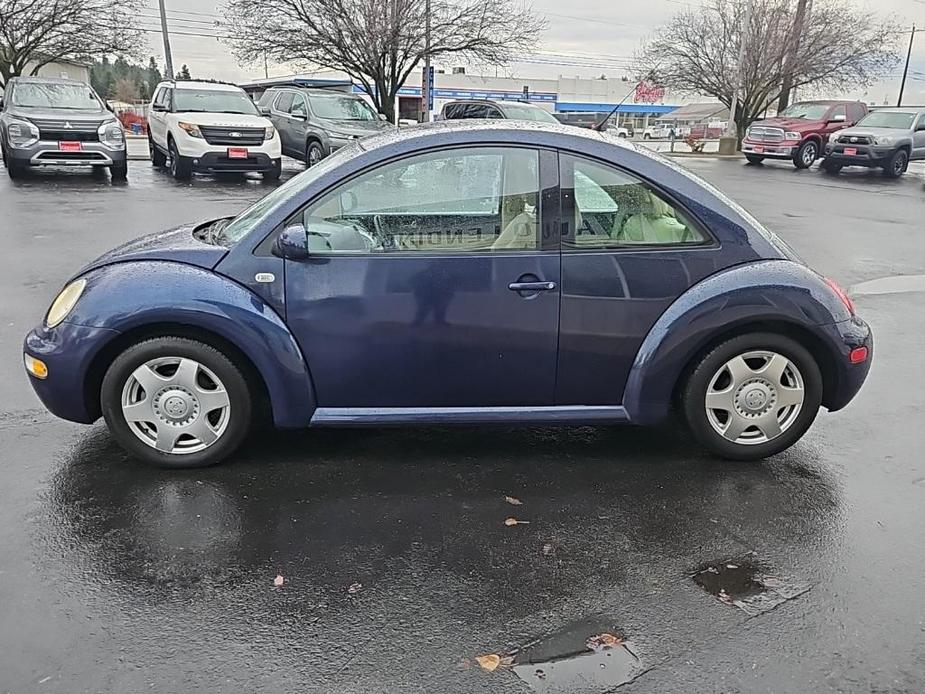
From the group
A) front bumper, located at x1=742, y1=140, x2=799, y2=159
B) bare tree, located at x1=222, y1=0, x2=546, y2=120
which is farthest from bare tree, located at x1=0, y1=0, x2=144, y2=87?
front bumper, located at x1=742, y1=140, x2=799, y2=159

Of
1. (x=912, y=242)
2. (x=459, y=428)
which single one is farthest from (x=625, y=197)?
(x=912, y=242)

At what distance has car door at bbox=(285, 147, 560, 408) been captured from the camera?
12.2ft

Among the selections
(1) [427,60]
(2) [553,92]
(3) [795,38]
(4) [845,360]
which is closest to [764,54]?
(3) [795,38]

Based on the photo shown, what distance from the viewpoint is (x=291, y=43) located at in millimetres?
23469

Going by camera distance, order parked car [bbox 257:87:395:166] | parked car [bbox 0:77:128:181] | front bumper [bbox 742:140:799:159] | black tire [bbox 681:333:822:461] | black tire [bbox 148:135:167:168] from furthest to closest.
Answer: front bumper [bbox 742:140:799:159] → black tire [bbox 148:135:167:168] → parked car [bbox 257:87:395:166] → parked car [bbox 0:77:128:181] → black tire [bbox 681:333:822:461]

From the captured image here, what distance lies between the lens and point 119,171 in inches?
597

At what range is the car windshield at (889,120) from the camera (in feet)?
73.7

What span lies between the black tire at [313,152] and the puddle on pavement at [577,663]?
1521 cm

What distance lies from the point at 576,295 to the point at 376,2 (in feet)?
70.3

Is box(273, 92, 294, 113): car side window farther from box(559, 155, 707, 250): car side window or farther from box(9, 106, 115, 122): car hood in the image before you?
box(559, 155, 707, 250): car side window

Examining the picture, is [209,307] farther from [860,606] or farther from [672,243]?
[860,606]

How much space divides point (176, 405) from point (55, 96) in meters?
14.0

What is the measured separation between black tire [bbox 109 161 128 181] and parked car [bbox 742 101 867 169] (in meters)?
18.7

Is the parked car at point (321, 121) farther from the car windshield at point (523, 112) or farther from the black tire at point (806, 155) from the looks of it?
the black tire at point (806, 155)
